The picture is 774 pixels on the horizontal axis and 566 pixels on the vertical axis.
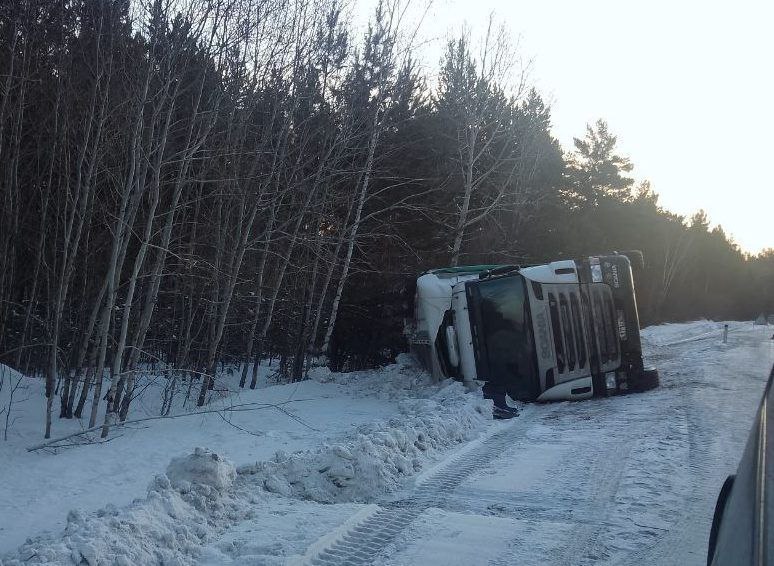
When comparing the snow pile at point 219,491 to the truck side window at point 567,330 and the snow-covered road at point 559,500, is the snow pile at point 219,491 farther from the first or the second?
the truck side window at point 567,330

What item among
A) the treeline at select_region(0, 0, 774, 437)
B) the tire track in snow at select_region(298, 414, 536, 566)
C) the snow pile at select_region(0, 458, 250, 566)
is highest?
the treeline at select_region(0, 0, 774, 437)

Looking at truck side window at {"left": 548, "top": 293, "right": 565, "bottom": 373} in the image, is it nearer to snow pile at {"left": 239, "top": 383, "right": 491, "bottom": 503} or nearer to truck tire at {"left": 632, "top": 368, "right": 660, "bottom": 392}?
truck tire at {"left": 632, "top": 368, "right": 660, "bottom": 392}

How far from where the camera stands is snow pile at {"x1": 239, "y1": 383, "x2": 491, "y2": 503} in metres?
6.16

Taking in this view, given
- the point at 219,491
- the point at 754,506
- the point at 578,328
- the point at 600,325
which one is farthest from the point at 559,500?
the point at 600,325

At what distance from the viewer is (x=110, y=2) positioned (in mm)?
10234

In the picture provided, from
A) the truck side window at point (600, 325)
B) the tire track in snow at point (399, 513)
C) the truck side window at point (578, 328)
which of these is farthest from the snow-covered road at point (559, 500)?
the truck side window at point (600, 325)

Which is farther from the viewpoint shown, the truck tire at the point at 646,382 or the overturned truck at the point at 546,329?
the truck tire at the point at 646,382

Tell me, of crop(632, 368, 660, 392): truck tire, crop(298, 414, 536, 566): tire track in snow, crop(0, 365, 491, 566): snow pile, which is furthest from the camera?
crop(632, 368, 660, 392): truck tire

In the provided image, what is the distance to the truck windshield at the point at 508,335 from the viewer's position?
1178 cm

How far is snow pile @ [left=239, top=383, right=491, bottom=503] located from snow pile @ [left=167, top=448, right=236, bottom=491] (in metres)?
0.46

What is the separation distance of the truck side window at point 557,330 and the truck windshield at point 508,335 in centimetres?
46

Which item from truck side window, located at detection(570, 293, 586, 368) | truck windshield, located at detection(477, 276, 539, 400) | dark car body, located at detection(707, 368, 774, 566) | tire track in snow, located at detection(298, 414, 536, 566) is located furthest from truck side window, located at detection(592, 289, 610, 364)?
dark car body, located at detection(707, 368, 774, 566)

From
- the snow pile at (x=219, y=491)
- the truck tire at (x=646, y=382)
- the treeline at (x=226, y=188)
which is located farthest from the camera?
the truck tire at (x=646, y=382)

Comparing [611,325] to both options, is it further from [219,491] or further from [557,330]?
[219,491]
